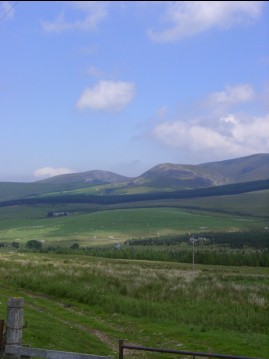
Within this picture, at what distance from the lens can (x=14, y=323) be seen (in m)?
10.2

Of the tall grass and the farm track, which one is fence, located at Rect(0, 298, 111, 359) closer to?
the farm track

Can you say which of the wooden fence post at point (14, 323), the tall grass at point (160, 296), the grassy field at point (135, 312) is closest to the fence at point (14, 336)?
the wooden fence post at point (14, 323)

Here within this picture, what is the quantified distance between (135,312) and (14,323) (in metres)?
13.9

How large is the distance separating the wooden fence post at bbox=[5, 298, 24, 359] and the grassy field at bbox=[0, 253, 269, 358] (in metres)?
5.29

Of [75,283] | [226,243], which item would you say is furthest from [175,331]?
[226,243]

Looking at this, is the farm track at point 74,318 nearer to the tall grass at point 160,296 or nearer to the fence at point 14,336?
the tall grass at point 160,296

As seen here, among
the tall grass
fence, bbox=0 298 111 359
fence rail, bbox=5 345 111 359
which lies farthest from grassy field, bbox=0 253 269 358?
fence rail, bbox=5 345 111 359

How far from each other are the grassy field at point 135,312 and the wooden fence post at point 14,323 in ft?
17.4

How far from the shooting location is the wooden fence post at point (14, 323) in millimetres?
10133

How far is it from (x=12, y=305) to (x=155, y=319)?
1291 centimetres

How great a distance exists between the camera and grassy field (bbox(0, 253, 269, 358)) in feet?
56.7

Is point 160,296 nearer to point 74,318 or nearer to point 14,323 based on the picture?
point 74,318

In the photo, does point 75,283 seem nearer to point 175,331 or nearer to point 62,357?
point 175,331

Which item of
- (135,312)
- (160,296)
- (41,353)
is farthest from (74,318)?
(41,353)
